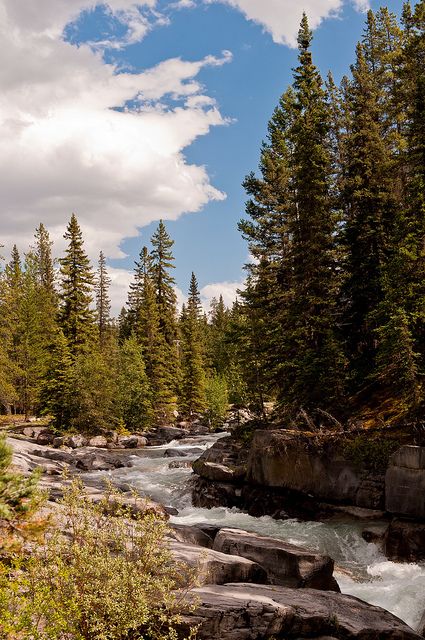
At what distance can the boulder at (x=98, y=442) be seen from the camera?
36.1 metres

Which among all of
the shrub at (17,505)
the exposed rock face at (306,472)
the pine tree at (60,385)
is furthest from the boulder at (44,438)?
the shrub at (17,505)

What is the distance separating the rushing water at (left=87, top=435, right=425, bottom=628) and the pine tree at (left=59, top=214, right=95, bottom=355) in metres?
21.7

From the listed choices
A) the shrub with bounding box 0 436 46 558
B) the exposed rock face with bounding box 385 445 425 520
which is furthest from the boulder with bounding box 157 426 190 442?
Result: the shrub with bounding box 0 436 46 558

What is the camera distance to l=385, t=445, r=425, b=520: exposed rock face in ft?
45.4

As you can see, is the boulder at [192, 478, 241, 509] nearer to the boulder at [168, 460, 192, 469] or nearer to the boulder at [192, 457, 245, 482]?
the boulder at [192, 457, 245, 482]

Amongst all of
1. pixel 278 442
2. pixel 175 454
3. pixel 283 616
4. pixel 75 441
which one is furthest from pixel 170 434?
pixel 283 616

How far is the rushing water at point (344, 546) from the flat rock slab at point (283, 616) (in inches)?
69.4

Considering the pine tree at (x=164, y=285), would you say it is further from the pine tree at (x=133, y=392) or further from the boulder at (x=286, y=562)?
the boulder at (x=286, y=562)

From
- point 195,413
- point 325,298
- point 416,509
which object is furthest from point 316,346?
point 195,413

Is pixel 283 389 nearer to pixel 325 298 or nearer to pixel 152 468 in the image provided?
pixel 325 298

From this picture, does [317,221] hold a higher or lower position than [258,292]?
higher

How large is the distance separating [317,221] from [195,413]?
35.5 metres

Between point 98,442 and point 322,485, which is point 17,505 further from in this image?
point 98,442

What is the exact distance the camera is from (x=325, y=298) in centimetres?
2184
